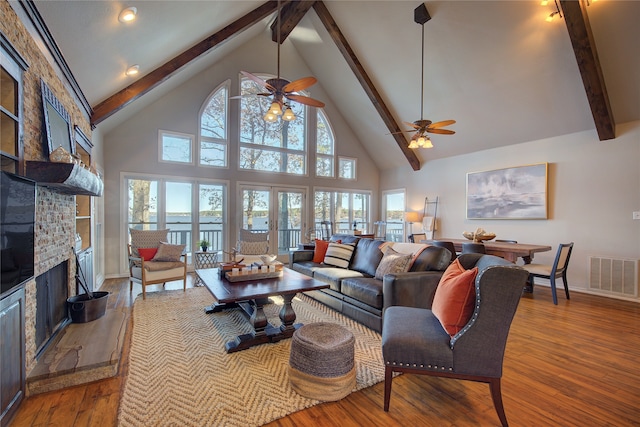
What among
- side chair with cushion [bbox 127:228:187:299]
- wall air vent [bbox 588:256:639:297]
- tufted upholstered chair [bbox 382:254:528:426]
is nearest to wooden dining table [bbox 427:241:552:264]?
wall air vent [bbox 588:256:639:297]

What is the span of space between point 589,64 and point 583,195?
2098 mm

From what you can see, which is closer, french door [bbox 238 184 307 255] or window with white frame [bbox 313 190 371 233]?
french door [bbox 238 184 307 255]

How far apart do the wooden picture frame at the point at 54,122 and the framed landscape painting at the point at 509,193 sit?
687cm

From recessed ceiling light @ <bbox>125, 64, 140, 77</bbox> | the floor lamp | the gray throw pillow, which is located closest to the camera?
recessed ceiling light @ <bbox>125, 64, 140, 77</bbox>

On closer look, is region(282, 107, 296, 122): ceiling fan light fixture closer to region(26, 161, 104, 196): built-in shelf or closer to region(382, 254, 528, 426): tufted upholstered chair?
region(26, 161, 104, 196): built-in shelf

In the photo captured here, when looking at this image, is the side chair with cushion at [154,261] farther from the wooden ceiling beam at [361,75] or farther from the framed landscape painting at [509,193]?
the framed landscape painting at [509,193]

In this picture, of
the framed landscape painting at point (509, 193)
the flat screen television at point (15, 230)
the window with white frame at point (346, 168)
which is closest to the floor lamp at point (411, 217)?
the framed landscape painting at point (509, 193)

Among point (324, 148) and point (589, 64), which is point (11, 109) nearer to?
point (589, 64)

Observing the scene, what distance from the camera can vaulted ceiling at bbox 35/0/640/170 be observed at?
329 cm

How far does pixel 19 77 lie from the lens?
1.94m

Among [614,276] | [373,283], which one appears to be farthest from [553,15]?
[373,283]

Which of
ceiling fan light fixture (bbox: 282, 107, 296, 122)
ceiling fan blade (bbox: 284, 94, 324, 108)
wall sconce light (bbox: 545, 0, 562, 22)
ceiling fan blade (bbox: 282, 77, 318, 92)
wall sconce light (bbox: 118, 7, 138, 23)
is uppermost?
wall sconce light (bbox: 545, 0, 562, 22)

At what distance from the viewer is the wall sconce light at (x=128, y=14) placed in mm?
2775

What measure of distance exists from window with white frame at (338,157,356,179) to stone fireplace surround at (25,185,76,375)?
6.17 m
